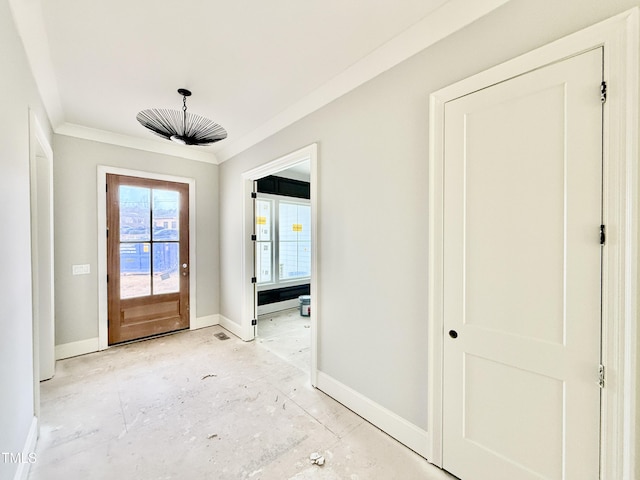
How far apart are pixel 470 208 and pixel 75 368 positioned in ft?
13.6

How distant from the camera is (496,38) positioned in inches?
57.4

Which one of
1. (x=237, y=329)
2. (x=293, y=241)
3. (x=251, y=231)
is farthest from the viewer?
(x=293, y=241)

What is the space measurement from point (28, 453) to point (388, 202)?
2819 mm

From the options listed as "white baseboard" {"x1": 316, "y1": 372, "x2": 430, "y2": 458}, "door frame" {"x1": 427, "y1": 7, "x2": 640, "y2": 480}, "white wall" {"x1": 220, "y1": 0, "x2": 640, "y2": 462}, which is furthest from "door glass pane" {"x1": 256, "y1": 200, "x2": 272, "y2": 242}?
"door frame" {"x1": 427, "y1": 7, "x2": 640, "y2": 480}

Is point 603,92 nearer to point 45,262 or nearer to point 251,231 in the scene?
point 251,231

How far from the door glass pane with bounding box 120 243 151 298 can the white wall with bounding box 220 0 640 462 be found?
2.65 metres

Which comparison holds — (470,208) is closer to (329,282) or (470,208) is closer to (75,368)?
(329,282)

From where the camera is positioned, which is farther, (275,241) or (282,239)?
(282,239)

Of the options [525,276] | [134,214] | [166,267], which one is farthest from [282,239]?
[525,276]

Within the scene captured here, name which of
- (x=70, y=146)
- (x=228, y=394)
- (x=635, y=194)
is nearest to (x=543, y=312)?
(x=635, y=194)

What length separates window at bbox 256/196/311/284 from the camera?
5.18 m

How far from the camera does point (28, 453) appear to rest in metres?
1.70

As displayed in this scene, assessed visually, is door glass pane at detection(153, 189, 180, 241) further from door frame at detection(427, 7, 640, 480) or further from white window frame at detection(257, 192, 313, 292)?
door frame at detection(427, 7, 640, 480)

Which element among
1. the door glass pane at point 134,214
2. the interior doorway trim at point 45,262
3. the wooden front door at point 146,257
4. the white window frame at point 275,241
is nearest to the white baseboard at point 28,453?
the interior doorway trim at point 45,262
